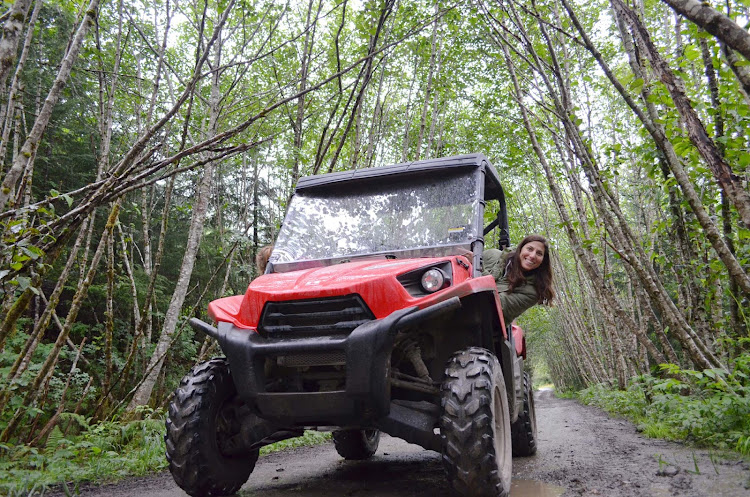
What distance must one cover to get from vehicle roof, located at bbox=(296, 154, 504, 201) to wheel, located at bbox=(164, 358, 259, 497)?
5.68ft

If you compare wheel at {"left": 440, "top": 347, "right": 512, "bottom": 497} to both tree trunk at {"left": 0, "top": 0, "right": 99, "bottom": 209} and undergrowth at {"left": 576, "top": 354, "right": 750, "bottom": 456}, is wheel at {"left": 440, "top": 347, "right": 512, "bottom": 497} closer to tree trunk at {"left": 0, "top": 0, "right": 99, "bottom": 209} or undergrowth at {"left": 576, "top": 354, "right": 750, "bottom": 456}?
undergrowth at {"left": 576, "top": 354, "right": 750, "bottom": 456}

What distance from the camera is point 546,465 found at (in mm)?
4723

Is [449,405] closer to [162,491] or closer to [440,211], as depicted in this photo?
[440,211]

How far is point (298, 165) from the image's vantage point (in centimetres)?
1034

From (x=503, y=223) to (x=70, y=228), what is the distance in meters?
3.72

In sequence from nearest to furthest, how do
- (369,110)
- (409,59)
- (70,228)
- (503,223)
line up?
(70,228)
(503,223)
(409,59)
(369,110)

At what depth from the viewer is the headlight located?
3270mm

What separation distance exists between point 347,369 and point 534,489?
1.80 m

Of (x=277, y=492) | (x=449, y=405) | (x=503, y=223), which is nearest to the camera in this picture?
(x=449, y=405)

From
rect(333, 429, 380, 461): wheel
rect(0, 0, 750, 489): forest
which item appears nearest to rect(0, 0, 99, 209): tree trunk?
rect(0, 0, 750, 489): forest

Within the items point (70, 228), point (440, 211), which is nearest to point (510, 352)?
point (440, 211)

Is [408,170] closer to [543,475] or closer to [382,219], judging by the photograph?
[382,219]

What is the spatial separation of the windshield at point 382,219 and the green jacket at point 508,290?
88 centimetres

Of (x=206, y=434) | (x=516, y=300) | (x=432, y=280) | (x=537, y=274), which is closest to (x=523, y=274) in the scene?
(x=537, y=274)
